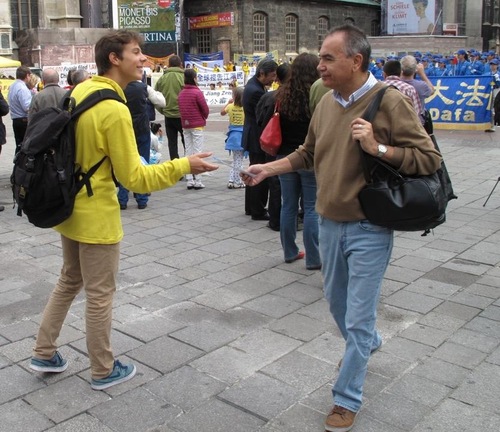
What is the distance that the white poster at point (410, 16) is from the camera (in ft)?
150

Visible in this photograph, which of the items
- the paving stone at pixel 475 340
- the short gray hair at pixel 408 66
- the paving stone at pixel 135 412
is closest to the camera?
the paving stone at pixel 135 412

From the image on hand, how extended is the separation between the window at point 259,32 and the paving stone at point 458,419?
39.3 meters

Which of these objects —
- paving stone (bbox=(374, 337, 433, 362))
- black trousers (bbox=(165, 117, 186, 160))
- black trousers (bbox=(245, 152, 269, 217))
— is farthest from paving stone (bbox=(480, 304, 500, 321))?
black trousers (bbox=(165, 117, 186, 160))

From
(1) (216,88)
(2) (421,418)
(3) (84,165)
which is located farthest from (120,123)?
(1) (216,88)

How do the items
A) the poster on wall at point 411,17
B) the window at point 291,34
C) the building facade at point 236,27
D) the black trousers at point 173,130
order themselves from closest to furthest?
the black trousers at point 173,130, the building facade at point 236,27, the window at point 291,34, the poster on wall at point 411,17

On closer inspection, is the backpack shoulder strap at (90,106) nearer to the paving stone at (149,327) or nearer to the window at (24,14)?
the paving stone at (149,327)

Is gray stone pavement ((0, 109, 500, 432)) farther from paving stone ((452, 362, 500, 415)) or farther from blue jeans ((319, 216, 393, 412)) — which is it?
blue jeans ((319, 216, 393, 412))

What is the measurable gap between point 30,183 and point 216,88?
74.2 ft

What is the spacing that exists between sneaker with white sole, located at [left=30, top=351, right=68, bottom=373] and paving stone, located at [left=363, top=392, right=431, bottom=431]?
1.72 metres

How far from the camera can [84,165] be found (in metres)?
3.26

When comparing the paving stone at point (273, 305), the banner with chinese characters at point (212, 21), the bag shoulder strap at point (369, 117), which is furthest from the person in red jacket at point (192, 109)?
the banner with chinese characters at point (212, 21)

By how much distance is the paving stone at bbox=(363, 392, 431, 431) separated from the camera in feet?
10.7

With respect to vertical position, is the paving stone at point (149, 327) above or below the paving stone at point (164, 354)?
above

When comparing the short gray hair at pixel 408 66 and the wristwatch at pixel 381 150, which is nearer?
the wristwatch at pixel 381 150
